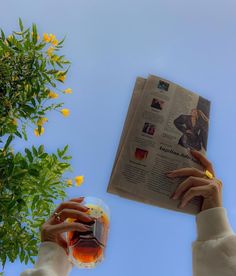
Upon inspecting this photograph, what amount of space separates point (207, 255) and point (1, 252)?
2.80 ft

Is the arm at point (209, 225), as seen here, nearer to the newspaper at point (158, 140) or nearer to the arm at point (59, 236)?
the newspaper at point (158, 140)

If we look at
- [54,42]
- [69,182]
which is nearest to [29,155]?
[69,182]

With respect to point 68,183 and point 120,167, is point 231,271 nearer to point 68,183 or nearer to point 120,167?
point 120,167

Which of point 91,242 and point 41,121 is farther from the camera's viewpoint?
point 41,121

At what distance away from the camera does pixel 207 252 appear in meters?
0.78

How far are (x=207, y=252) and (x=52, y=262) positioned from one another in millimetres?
326

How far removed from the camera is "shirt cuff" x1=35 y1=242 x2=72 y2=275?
82 centimetres

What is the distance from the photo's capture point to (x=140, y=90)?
102 cm

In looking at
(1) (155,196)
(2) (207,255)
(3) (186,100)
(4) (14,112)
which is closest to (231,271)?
(2) (207,255)

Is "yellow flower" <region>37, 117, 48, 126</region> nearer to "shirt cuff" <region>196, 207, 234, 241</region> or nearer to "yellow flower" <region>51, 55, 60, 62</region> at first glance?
"yellow flower" <region>51, 55, 60, 62</region>

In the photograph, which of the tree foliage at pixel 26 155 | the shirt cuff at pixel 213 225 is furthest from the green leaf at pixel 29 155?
the shirt cuff at pixel 213 225

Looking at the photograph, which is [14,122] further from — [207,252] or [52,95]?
[207,252]

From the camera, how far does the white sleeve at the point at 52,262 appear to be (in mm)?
784

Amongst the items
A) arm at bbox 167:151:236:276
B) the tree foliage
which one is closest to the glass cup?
arm at bbox 167:151:236:276
